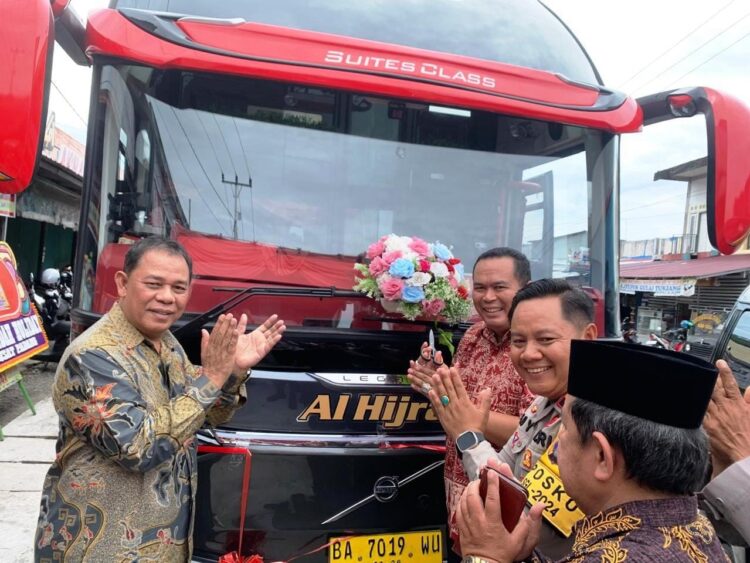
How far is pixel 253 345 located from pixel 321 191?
915 mm

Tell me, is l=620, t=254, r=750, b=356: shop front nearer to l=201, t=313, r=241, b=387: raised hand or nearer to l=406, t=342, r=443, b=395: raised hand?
l=406, t=342, r=443, b=395: raised hand

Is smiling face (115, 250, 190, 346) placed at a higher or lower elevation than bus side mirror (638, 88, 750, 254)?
lower

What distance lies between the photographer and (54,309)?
9.30 meters

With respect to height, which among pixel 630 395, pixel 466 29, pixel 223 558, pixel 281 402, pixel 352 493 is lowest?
pixel 223 558

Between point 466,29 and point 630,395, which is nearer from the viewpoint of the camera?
point 630,395

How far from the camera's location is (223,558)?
229 centimetres

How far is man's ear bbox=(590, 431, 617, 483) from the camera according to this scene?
1.15 meters

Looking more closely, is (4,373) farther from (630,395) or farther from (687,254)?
(687,254)

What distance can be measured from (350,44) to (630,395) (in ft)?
6.87

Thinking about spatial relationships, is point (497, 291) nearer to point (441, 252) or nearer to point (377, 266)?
point (441, 252)

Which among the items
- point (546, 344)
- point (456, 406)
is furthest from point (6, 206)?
point (546, 344)

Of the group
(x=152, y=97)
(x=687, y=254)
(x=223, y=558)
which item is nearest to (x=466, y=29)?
(x=152, y=97)

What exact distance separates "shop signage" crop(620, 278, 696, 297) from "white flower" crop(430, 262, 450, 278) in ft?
48.8

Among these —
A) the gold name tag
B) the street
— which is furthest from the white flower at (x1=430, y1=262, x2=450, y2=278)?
the street
